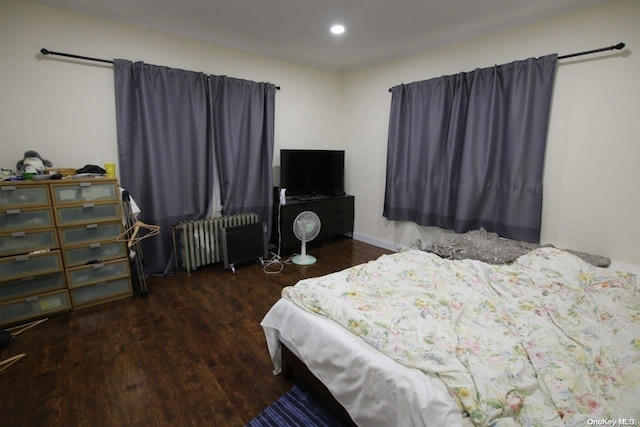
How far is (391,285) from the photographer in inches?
71.9

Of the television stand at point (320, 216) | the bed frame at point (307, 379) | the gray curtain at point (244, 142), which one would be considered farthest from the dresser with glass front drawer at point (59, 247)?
the bed frame at point (307, 379)

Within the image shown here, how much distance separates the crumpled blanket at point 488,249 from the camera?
98.7 inches

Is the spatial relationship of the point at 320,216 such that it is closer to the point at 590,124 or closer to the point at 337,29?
the point at 337,29

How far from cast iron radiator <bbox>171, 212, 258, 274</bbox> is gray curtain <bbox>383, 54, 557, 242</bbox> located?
2.29 meters

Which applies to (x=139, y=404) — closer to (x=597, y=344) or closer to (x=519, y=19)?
(x=597, y=344)

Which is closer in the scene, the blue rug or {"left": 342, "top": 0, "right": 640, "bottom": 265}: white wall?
the blue rug

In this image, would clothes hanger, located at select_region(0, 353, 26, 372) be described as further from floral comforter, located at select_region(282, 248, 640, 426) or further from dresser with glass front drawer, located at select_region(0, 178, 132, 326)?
floral comforter, located at select_region(282, 248, 640, 426)

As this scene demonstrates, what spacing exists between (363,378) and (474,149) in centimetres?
279

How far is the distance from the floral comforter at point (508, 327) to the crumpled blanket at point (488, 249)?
0.39m

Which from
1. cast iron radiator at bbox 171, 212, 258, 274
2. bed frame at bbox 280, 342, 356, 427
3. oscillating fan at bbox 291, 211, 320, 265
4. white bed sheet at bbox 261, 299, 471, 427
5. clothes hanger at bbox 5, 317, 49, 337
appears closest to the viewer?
white bed sheet at bbox 261, 299, 471, 427

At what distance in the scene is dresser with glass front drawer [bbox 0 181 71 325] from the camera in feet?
7.24
